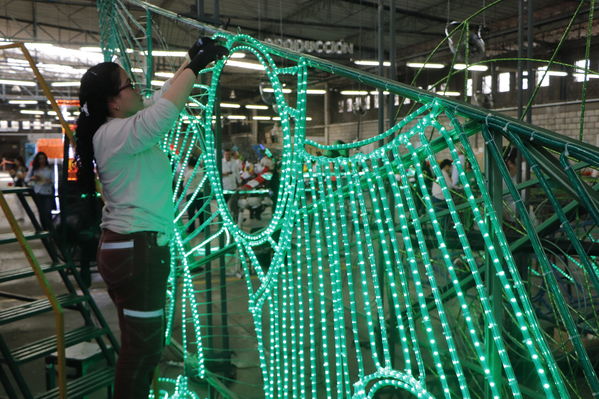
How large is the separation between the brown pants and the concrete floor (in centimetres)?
97

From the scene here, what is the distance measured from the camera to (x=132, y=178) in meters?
2.12

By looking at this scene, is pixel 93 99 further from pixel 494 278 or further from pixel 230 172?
pixel 230 172

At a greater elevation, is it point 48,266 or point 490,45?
point 490,45

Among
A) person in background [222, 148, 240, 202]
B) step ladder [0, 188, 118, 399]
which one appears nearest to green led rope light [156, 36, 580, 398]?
step ladder [0, 188, 118, 399]

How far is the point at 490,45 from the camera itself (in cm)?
1830

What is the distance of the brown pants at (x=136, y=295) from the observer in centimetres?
212

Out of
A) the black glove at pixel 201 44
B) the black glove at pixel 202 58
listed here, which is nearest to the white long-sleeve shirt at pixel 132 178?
the black glove at pixel 202 58

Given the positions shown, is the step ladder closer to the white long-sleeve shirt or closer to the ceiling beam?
the white long-sleeve shirt

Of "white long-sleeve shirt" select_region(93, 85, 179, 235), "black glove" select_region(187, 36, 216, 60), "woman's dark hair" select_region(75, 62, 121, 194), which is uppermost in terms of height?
"black glove" select_region(187, 36, 216, 60)

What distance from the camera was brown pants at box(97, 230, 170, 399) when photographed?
2123mm

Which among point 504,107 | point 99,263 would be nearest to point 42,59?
point 504,107

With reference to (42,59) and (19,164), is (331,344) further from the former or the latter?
(42,59)

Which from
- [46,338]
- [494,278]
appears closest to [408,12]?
[46,338]

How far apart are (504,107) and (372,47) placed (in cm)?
531
